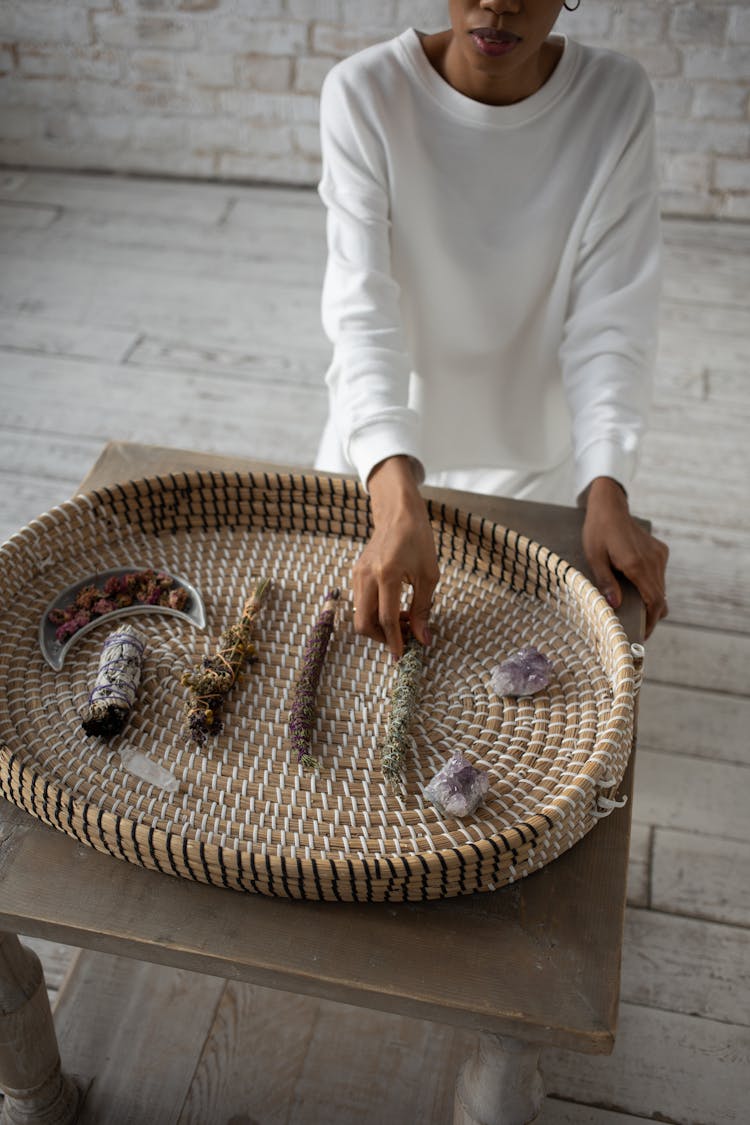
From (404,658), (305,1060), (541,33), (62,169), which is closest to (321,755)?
(404,658)

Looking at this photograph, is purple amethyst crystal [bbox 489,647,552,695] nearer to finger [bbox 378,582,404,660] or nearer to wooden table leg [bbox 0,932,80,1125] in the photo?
finger [bbox 378,582,404,660]

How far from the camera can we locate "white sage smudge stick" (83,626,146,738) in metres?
0.78

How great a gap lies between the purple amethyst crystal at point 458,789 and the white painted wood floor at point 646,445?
1.59ft

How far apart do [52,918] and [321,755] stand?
212mm

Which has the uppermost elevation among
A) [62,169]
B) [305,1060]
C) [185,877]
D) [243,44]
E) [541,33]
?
[541,33]

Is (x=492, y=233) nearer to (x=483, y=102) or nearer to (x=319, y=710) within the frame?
(x=483, y=102)

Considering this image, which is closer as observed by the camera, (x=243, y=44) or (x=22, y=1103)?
(x=22, y=1103)

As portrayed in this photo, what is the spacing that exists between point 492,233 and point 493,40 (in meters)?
0.24

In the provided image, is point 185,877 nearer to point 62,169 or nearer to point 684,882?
point 684,882

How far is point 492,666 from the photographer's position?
88 centimetres

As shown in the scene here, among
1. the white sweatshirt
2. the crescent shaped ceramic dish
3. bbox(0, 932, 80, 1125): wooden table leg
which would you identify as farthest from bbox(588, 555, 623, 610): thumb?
bbox(0, 932, 80, 1125): wooden table leg

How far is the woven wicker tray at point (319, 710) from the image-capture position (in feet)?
2.32

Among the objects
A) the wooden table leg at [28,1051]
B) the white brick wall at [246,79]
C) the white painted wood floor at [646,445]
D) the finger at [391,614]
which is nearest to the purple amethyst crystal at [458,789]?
the finger at [391,614]

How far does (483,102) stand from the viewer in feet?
3.56
